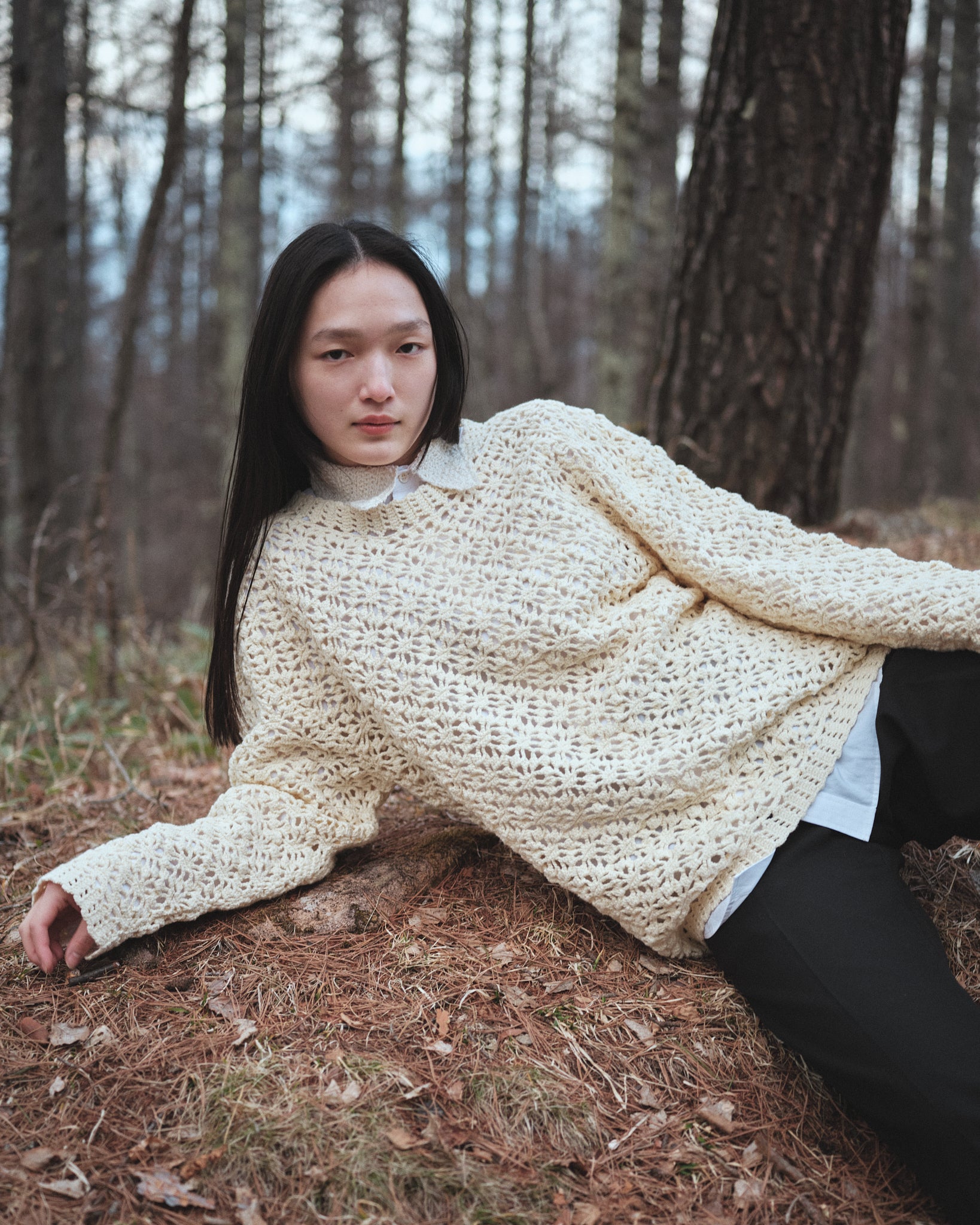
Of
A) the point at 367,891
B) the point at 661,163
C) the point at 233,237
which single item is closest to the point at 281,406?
the point at 367,891

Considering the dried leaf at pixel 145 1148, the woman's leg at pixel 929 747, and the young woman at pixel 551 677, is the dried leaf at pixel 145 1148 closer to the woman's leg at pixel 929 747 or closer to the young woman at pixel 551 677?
the young woman at pixel 551 677

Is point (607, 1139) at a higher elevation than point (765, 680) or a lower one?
lower

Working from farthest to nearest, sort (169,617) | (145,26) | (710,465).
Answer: (169,617) → (145,26) → (710,465)

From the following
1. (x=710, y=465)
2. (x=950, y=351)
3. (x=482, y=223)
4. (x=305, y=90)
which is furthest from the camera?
(x=482, y=223)

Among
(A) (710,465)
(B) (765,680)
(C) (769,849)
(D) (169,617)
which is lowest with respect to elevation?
(D) (169,617)

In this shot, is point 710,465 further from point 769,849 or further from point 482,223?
point 482,223

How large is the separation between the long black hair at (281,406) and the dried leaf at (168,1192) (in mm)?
985

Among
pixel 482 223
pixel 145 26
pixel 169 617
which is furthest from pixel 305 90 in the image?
pixel 482 223

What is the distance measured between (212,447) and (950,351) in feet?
28.4

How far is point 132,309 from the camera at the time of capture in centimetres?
412

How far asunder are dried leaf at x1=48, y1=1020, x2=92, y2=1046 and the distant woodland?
1820 millimetres

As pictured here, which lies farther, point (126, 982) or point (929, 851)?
point (929, 851)

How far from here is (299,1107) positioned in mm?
1521

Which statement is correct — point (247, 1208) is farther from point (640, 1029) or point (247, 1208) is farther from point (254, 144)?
point (254, 144)
